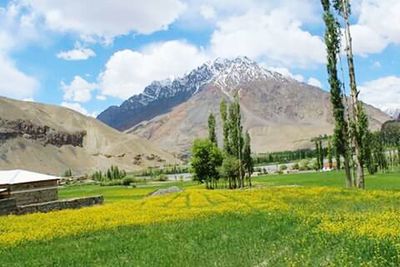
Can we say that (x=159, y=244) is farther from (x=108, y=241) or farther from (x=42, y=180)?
(x=42, y=180)

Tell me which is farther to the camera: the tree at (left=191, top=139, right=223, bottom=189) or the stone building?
the tree at (left=191, top=139, right=223, bottom=189)

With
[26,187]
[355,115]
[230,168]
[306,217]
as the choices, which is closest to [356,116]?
[355,115]

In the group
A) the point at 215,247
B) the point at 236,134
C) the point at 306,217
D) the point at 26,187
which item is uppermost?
the point at 236,134

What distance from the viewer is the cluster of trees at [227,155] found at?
107500 millimetres

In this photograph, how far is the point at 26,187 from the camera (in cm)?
5822

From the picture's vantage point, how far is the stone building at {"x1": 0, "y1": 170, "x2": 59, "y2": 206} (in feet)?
186

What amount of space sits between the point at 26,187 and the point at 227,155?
58136 mm

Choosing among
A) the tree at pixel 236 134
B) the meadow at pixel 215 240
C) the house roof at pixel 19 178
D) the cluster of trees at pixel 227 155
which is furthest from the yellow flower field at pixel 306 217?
the tree at pixel 236 134

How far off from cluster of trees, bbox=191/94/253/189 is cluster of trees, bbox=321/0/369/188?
49.0m

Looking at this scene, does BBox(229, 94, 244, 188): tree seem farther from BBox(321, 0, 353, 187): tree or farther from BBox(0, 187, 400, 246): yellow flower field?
BBox(0, 187, 400, 246): yellow flower field

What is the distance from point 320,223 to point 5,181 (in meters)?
43.5

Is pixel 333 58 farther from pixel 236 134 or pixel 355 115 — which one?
pixel 236 134

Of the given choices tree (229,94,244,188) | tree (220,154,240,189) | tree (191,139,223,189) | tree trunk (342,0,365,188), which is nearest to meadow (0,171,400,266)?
tree trunk (342,0,365,188)

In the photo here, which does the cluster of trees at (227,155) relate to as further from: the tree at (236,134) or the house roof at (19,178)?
the house roof at (19,178)
